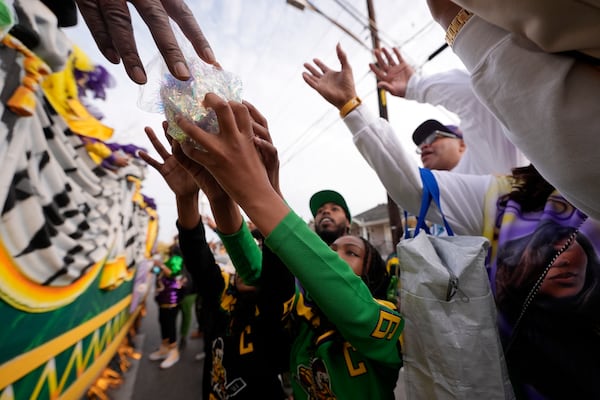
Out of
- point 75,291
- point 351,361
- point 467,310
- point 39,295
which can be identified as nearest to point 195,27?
point 467,310

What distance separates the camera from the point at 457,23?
0.58 m

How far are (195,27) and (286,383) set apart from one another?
3615 millimetres

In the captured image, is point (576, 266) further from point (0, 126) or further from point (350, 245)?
point (0, 126)

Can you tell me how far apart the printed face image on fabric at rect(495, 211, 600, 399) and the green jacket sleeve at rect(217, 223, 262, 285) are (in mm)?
1020

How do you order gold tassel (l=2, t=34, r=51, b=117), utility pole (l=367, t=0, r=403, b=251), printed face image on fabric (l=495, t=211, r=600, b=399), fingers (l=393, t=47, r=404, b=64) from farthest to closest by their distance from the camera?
utility pole (l=367, t=0, r=403, b=251)
fingers (l=393, t=47, r=404, b=64)
gold tassel (l=2, t=34, r=51, b=117)
printed face image on fabric (l=495, t=211, r=600, b=399)

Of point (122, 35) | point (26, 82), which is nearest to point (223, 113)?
point (122, 35)

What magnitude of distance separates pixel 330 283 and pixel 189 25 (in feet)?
2.51

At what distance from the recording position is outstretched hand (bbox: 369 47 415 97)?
1497mm

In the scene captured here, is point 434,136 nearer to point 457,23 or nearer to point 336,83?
point 336,83

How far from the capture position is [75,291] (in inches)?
85.0

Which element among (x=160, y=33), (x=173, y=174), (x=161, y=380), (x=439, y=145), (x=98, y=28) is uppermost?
(x=98, y=28)

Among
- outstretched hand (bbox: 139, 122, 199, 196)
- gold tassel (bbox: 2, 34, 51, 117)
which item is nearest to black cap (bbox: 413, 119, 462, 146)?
outstretched hand (bbox: 139, 122, 199, 196)

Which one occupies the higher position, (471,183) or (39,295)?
(39,295)

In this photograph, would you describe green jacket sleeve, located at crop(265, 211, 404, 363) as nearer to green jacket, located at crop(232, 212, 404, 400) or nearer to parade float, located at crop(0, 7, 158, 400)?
green jacket, located at crop(232, 212, 404, 400)
